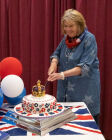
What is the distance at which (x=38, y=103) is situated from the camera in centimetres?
124

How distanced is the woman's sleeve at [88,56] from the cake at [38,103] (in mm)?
492

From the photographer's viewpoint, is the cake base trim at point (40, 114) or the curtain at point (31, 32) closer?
the cake base trim at point (40, 114)

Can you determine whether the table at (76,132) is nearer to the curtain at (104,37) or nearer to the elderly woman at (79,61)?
the elderly woman at (79,61)

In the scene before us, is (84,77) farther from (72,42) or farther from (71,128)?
(71,128)

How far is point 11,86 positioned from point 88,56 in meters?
0.65

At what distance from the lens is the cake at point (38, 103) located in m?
1.24

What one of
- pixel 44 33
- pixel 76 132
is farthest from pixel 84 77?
pixel 44 33

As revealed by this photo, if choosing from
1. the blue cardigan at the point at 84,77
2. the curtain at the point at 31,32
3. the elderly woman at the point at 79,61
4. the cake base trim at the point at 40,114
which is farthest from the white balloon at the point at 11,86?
the curtain at the point at 31,32

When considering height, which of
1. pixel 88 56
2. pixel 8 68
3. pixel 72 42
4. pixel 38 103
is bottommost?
pixel 38 103

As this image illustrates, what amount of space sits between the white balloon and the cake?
8.4 inches

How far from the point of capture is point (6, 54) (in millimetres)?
2893

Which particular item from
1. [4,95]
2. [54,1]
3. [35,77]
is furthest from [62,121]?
[54,1]

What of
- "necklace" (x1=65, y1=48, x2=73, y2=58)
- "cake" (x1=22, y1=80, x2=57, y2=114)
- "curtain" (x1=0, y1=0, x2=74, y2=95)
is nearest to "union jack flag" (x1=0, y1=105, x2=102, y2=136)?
"cake" (x1=22, y1=80, x2=57, y2=114)

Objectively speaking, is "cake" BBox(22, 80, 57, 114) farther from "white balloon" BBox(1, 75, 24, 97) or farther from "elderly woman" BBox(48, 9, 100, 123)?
"elderly woman" BBox(48, 9, 100, 123)
